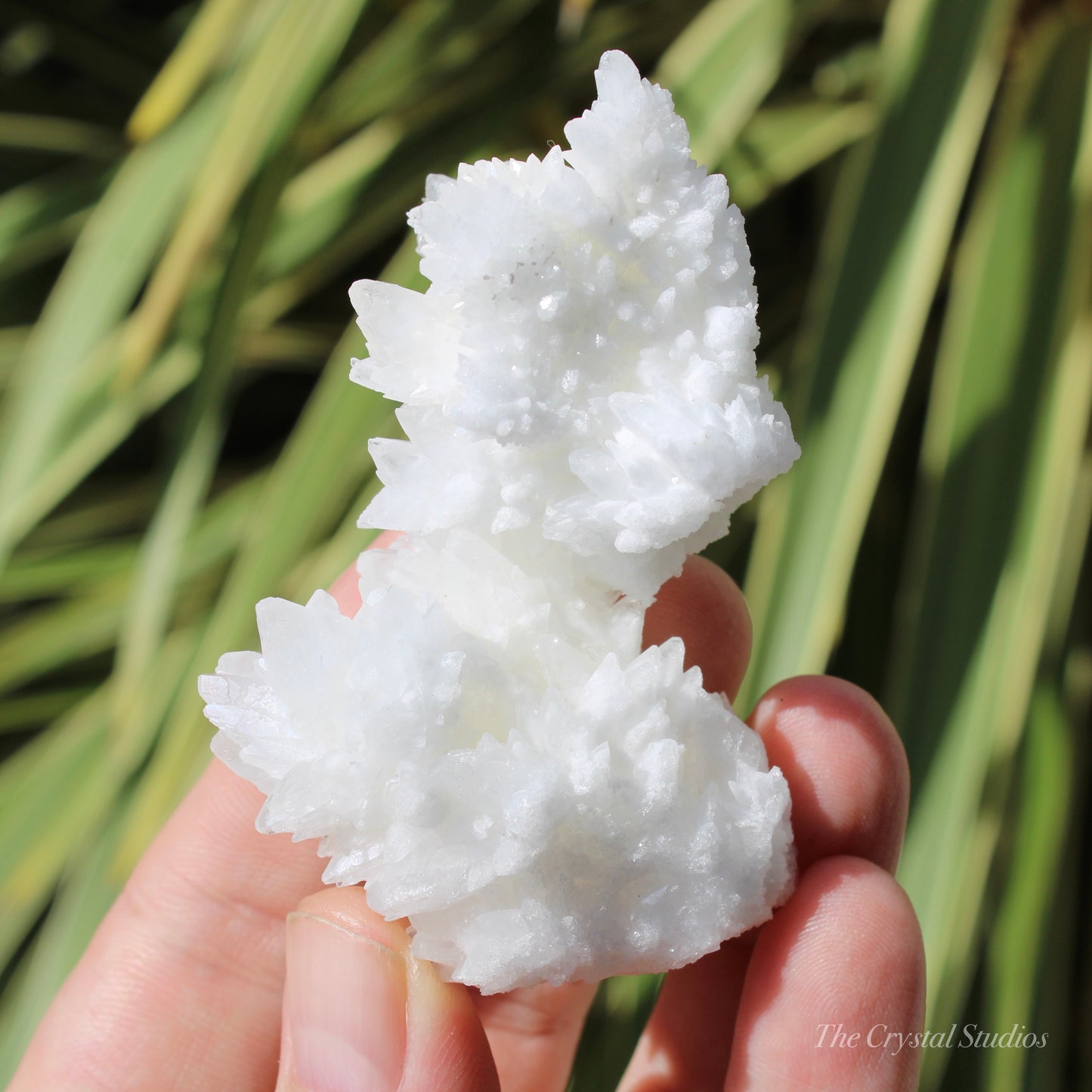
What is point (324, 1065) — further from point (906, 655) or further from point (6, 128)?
point (6, 128)

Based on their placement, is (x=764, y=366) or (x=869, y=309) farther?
(x=764, y=366)

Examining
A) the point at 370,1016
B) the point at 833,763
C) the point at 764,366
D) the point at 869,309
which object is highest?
the point at 764,366

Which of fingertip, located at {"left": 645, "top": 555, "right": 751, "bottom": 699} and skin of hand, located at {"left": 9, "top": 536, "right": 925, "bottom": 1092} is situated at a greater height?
fingertip, located at {"left": 645, "top": 555, "right": 751, "bottom": 699}

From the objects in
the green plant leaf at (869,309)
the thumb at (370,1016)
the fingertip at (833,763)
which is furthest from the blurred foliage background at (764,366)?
the thumb at (370,1016)

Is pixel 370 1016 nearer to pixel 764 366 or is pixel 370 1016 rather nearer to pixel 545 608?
pixel 545 608

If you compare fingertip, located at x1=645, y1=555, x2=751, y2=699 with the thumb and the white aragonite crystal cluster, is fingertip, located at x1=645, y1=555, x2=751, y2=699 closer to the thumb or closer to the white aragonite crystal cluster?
the white aragonite crystal cluster

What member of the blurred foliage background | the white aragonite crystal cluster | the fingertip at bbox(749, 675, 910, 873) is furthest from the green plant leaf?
the white aragonite crystal cluster

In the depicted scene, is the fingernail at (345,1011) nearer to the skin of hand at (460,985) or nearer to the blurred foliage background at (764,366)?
the skin of hand at (460,985)

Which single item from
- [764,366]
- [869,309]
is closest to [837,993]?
[869,309]
